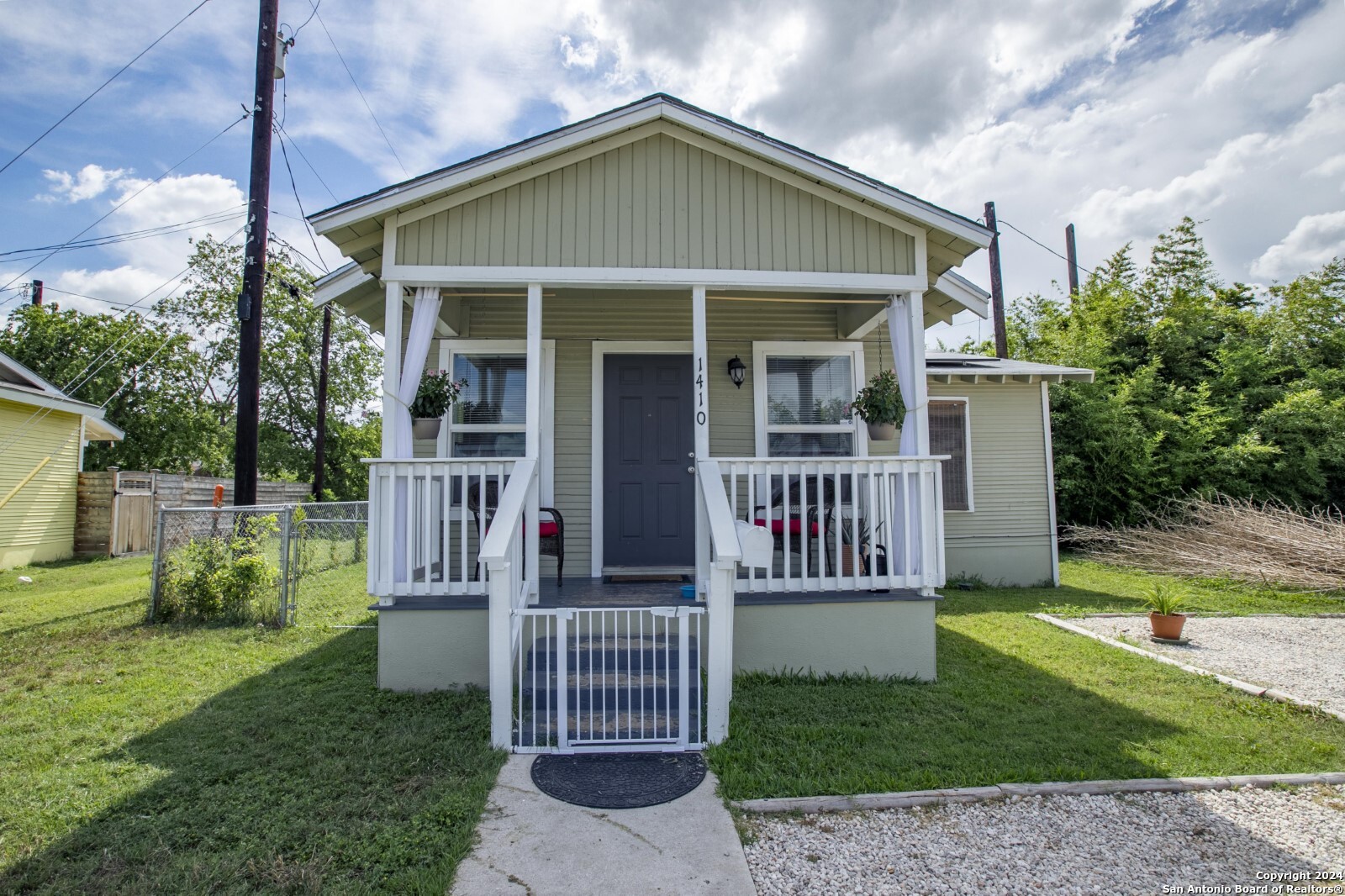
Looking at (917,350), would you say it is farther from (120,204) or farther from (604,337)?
(120,204)

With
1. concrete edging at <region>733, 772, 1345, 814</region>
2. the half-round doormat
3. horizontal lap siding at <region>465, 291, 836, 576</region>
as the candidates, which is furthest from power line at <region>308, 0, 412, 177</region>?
→ concrete edging at <region>733, 772, 1345, 814</region>

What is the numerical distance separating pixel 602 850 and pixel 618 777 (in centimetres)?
64

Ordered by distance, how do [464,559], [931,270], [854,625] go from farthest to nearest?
[931,270] → [854,625] → [464,559]

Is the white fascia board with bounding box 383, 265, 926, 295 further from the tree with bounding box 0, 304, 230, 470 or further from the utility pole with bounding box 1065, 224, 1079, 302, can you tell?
the tree with bounding box 0, 304, 230, 470

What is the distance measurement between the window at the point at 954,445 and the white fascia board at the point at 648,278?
4.43 m

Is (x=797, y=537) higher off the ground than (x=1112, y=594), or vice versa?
(x=797, y=537)

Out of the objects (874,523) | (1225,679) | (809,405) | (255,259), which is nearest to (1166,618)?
(1225,679)

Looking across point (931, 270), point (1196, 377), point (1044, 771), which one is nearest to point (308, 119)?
point (931, 270)

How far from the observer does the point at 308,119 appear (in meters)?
9.46

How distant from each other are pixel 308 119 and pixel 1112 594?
1250 cm

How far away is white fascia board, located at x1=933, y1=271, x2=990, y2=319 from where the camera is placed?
18.5 feet

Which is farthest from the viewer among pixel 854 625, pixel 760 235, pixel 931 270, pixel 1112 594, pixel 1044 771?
pixel 1112 594

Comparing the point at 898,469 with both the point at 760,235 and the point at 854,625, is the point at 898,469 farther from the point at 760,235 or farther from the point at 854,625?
the point at 760,235

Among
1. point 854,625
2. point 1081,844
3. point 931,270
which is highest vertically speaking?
point 931,270
